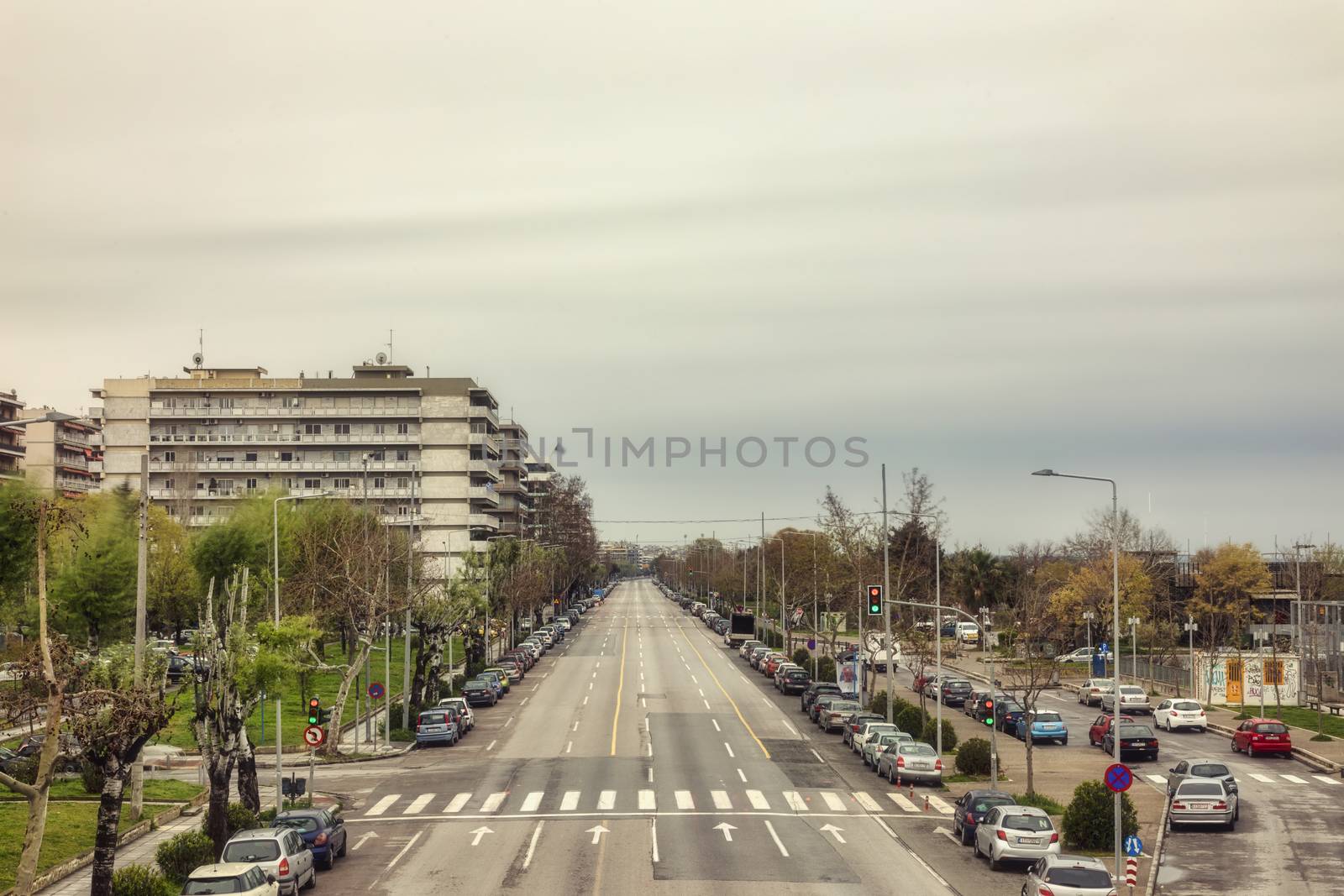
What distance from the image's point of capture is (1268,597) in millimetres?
121812

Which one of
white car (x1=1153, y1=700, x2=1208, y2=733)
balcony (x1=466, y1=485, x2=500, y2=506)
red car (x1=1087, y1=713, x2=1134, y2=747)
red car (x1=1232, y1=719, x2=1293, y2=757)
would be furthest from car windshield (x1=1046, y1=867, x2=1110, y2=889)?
balcony (x1=466, y1=485, x2=500, y2=506)

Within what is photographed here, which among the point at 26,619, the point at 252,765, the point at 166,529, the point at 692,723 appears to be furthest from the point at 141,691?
the point at 166,529

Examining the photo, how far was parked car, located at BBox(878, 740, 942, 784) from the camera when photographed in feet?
150

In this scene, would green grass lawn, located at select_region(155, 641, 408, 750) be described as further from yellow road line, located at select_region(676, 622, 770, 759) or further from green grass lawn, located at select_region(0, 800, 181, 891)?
yellow road line, located at select_region(676, 622, 770, 759)

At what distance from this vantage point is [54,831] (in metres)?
34.2

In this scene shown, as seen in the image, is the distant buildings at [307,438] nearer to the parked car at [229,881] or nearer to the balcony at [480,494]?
the balcony at [480,494]

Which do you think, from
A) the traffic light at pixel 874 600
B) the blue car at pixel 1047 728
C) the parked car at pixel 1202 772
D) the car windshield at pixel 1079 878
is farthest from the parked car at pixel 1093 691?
the car windshield at pixel 1079 878

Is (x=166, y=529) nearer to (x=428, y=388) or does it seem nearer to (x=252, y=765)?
(x=428, y=388)

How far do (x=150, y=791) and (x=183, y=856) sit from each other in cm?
1438

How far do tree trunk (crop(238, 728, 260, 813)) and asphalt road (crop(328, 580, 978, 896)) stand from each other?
3.06m

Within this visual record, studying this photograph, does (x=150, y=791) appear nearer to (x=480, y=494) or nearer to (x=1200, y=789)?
(x=1200, y=789)

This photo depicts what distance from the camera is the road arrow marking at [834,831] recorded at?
35438 millimetres

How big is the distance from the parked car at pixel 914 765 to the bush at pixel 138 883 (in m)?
25.9

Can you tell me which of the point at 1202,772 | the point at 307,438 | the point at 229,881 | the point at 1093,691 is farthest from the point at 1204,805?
the point at 307,438
